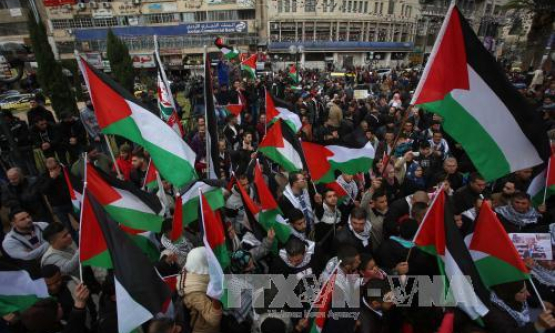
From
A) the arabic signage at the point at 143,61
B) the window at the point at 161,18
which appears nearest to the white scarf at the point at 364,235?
the arabic signage at the point at 143,61

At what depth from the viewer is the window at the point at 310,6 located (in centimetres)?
5188

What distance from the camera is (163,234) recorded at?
3.67 metres

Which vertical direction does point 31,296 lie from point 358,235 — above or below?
above

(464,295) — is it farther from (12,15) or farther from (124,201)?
(12,15)

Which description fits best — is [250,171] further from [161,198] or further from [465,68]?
[465,68]

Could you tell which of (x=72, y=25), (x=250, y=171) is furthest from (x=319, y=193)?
(x=72, y=25)

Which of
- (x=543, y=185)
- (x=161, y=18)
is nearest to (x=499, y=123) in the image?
(x=543, y=185)

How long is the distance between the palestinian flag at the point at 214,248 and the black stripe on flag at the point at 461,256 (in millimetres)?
1843

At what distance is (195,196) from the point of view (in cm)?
355

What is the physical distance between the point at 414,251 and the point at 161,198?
293 centimetres

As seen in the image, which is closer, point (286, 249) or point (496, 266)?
point (496, 266)

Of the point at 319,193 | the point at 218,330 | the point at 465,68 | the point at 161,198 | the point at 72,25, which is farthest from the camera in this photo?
the point at 72,25

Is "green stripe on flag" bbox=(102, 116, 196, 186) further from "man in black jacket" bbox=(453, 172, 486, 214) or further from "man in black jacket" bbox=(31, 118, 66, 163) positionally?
"man in black jacket" bbox=(31, 118, 66, 163)

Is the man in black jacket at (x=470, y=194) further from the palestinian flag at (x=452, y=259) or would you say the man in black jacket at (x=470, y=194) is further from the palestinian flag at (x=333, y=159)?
the palestinian flag at (x=452, y=259)
